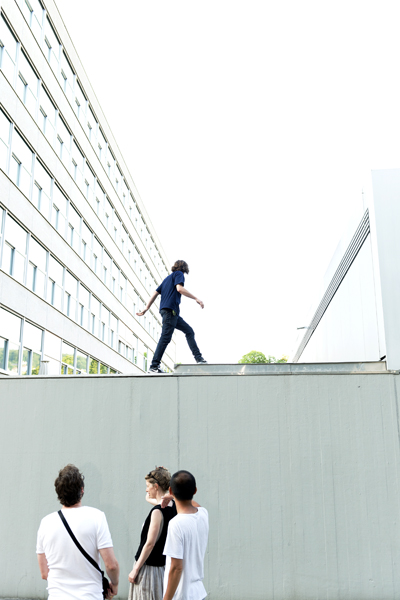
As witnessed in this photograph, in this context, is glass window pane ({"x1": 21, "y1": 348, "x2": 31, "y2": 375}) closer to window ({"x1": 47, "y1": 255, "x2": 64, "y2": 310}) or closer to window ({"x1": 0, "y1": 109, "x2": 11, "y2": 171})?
window ({"x1": 47, "y1": 255, "x2": 64, "y2": 310})

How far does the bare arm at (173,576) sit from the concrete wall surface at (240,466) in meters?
3.63

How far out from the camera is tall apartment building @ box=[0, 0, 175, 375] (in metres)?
19.0

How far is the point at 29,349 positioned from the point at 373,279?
14556mm

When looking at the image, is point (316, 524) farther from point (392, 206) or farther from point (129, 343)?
point (129, 343)

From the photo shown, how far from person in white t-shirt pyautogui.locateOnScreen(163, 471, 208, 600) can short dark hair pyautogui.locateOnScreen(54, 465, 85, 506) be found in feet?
2.06

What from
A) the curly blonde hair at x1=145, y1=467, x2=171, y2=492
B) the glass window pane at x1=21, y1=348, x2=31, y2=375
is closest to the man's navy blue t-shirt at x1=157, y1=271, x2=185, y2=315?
the curly blonde hair at x1=145, y1=467, x2=171, y2=492

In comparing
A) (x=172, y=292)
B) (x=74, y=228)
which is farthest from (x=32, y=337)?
(x=172, y=292)

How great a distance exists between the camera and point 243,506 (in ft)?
22.5

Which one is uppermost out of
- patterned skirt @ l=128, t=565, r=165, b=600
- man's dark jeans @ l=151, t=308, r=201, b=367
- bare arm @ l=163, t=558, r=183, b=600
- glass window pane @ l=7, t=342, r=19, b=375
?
glass window pane @ l=7, t=342, r=19, b=375

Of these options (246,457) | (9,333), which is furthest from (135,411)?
(9,333)

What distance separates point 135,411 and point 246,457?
1633 mm

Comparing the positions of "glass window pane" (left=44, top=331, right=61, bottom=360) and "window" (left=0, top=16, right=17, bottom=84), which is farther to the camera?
"glass window pane" (left=44, top=331, right=61, bottom=360)

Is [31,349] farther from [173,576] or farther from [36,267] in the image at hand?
[173,576]

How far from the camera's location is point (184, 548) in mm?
3387
